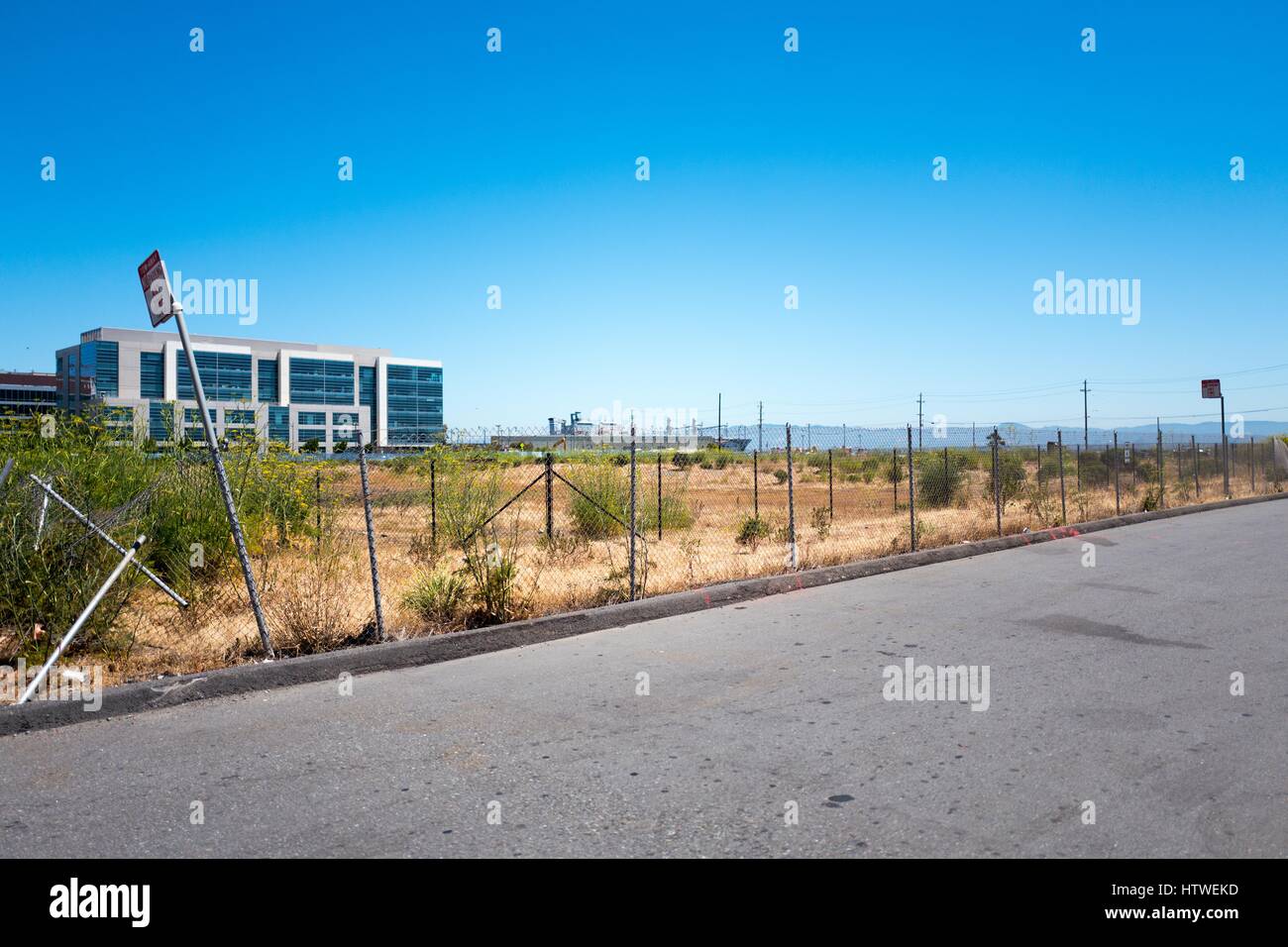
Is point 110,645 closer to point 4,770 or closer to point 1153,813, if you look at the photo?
point 4,770

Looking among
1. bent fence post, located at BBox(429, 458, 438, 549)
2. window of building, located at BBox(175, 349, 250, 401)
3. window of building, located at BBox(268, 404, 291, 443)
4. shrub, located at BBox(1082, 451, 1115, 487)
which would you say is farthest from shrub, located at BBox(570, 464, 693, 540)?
window of building, located at BBox(268, 404, 291, 443)

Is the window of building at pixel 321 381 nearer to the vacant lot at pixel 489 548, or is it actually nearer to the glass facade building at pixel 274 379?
the glass facade building at pixel 274 379

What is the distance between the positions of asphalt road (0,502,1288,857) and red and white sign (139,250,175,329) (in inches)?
116

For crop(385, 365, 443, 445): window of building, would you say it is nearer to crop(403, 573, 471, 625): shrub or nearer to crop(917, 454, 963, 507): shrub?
crop(917, 454, 963, 507): shrub

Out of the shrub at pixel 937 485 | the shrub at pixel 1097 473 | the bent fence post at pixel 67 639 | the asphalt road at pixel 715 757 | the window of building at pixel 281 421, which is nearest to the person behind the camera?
the asphalt road at pixel 715 757

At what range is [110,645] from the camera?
292 inches

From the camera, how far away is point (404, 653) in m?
7.74

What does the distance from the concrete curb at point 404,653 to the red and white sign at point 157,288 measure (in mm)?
2737

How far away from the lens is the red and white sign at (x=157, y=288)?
22.5ft

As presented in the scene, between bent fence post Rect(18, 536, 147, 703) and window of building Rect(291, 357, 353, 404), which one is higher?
window of building Rect(291, 357, 353, 404)

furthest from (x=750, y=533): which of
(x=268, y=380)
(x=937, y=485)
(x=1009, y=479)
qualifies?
(x=268, y=380)

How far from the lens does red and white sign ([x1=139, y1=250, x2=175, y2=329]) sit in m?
6.86

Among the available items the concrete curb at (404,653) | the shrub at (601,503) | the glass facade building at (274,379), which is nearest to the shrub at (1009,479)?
the shrub at (601,503)
